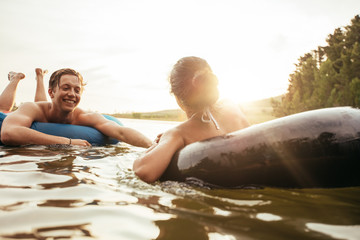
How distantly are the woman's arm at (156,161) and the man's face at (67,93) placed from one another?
10.8 feet

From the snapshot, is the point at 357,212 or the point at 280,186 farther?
the point at 280,186

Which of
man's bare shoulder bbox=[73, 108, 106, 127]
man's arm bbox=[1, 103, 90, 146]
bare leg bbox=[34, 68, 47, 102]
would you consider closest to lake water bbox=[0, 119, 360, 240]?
man's arm bbox=[1, 103, 90, 146]

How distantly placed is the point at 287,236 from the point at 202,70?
172 centimetres

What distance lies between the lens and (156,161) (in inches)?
96.0

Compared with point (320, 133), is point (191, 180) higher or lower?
lower

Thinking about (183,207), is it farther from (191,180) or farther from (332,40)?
(332,40)

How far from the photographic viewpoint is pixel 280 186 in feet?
7.18

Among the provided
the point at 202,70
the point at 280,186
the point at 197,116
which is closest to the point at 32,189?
the point at 197,116

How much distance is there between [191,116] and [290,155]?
113 centimetres

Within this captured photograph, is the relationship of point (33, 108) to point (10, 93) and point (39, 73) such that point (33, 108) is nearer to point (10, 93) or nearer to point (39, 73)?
point (10, 93)

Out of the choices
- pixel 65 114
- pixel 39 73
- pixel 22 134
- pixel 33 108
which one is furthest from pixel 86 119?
pixel 39 73

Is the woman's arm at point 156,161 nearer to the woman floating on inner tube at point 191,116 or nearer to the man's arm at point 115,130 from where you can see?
the woman floating on inner tube at point 191,116

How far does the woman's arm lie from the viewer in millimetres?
2416

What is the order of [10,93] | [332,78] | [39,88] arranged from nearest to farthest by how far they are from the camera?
[10,93], [39,88], [332,78]
